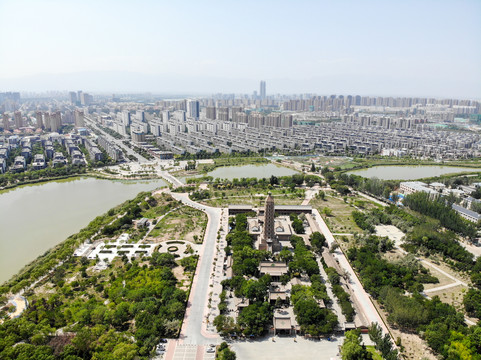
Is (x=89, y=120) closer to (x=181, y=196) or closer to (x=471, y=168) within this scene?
(x=181, y=196)


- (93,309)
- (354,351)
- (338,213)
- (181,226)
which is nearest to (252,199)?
(338,213)

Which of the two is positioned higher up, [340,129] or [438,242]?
[340,129]

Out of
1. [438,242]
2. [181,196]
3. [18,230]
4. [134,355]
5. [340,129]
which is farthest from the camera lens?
[340,129]

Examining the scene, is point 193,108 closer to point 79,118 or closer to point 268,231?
point 79,118

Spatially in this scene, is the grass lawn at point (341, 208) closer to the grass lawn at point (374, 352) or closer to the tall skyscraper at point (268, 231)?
the tall skyscraper at point (268, 231)

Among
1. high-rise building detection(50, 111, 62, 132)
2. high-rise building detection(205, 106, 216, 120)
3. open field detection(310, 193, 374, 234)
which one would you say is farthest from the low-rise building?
high-rise building detection(50, 111, 62, 132)

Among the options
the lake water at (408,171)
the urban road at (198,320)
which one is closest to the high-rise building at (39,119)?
the urban road at (198,320)

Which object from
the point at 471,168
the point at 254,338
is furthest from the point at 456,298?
the point at 471,168

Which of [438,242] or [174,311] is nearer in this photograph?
[174,311]
